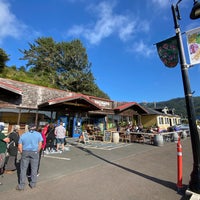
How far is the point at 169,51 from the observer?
475 centimetres

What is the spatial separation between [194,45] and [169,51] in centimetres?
72

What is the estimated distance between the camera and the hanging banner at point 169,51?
4645 millimetres

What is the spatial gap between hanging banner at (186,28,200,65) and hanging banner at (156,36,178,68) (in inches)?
16.9

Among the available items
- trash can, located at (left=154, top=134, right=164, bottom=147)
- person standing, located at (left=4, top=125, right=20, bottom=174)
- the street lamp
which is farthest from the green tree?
the street lamp

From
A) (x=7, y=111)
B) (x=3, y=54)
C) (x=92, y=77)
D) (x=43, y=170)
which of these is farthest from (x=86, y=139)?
(x=92, y=77)

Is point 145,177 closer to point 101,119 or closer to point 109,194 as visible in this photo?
point 109,194

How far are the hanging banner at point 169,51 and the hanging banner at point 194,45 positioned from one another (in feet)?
1.41

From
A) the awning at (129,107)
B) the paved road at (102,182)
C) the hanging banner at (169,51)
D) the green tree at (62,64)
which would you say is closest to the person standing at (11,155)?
the paved road at (102,182)

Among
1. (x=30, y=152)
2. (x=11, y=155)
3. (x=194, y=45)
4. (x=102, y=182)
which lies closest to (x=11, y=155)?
(x=11, y=155)

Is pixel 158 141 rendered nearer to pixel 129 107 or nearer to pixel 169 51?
pixel 169 51

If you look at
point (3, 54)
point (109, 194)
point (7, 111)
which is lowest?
point (109, 194)

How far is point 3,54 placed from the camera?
23.5 m

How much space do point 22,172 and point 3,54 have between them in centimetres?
2458

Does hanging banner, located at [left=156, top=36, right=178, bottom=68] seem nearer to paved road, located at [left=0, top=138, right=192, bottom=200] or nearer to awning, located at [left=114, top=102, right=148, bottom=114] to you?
paved road, located at [left=0, top=138, right=192, bottom=200]
